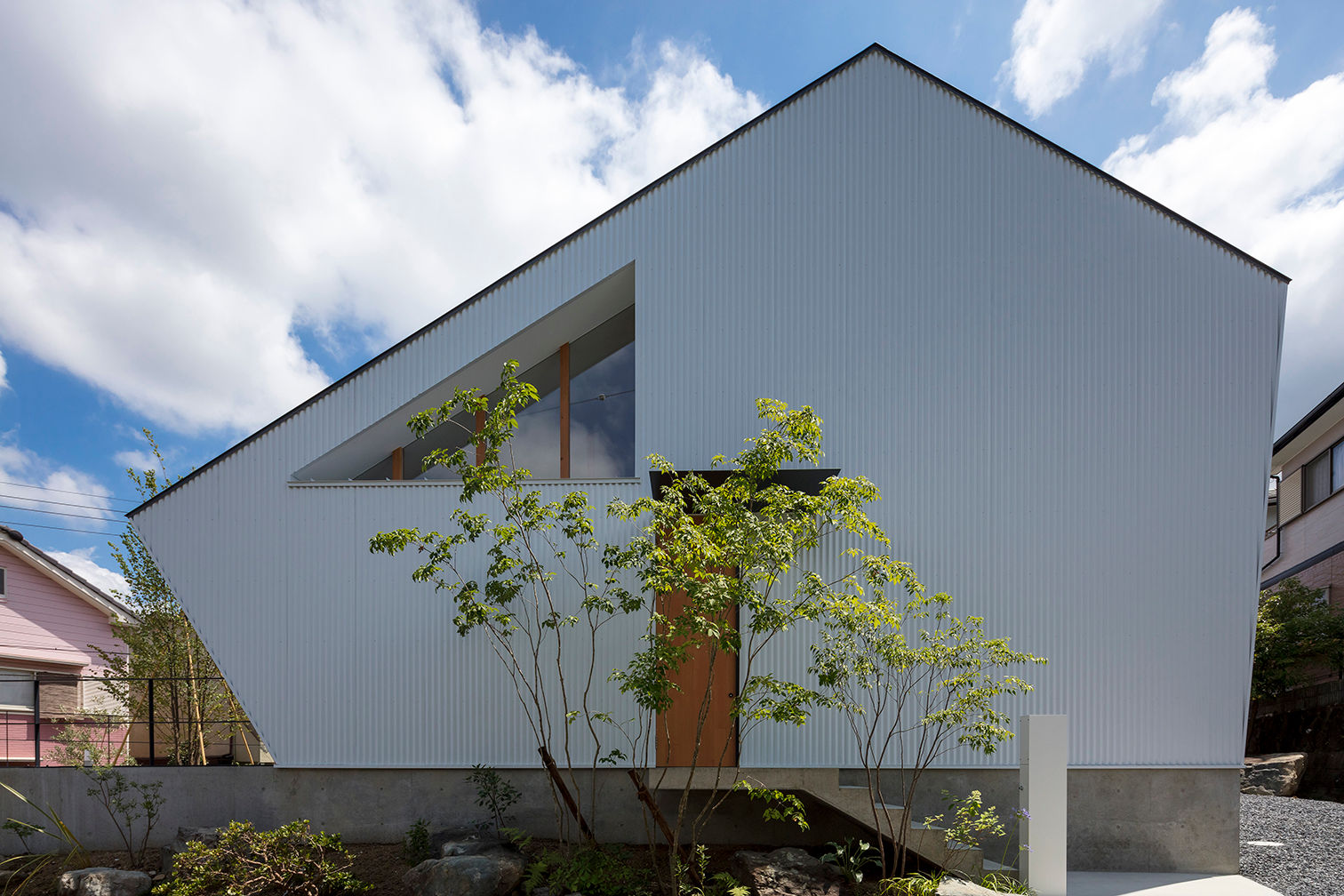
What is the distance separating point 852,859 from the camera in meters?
7.70

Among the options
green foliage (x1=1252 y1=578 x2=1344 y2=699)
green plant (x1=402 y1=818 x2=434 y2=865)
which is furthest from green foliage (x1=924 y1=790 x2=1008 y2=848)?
green foliage (x1=1252 y1=578 x2=1344 y2=699)

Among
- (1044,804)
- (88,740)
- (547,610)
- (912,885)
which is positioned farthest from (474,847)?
(88,740)

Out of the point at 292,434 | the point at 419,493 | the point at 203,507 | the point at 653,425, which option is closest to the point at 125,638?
the point at 203,507

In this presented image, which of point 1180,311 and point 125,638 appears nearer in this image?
point 1180,311

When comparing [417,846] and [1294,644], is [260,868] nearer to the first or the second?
[417,846]

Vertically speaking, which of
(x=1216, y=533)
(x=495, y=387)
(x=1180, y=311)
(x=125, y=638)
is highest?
(x=1180, y=311)

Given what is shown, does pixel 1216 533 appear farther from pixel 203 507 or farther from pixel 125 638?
pixel 125 638

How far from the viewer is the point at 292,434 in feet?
32.3

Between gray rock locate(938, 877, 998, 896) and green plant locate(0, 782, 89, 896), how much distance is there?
29.9 ft

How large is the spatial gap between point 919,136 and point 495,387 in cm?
602

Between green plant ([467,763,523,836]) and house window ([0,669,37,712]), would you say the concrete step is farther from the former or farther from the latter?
house window ([0,669,37,712])

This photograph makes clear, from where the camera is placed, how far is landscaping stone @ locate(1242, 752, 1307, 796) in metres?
14.4

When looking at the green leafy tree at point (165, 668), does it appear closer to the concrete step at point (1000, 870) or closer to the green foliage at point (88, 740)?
the green foliage at point (88, 740)

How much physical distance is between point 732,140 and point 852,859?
7948mm
